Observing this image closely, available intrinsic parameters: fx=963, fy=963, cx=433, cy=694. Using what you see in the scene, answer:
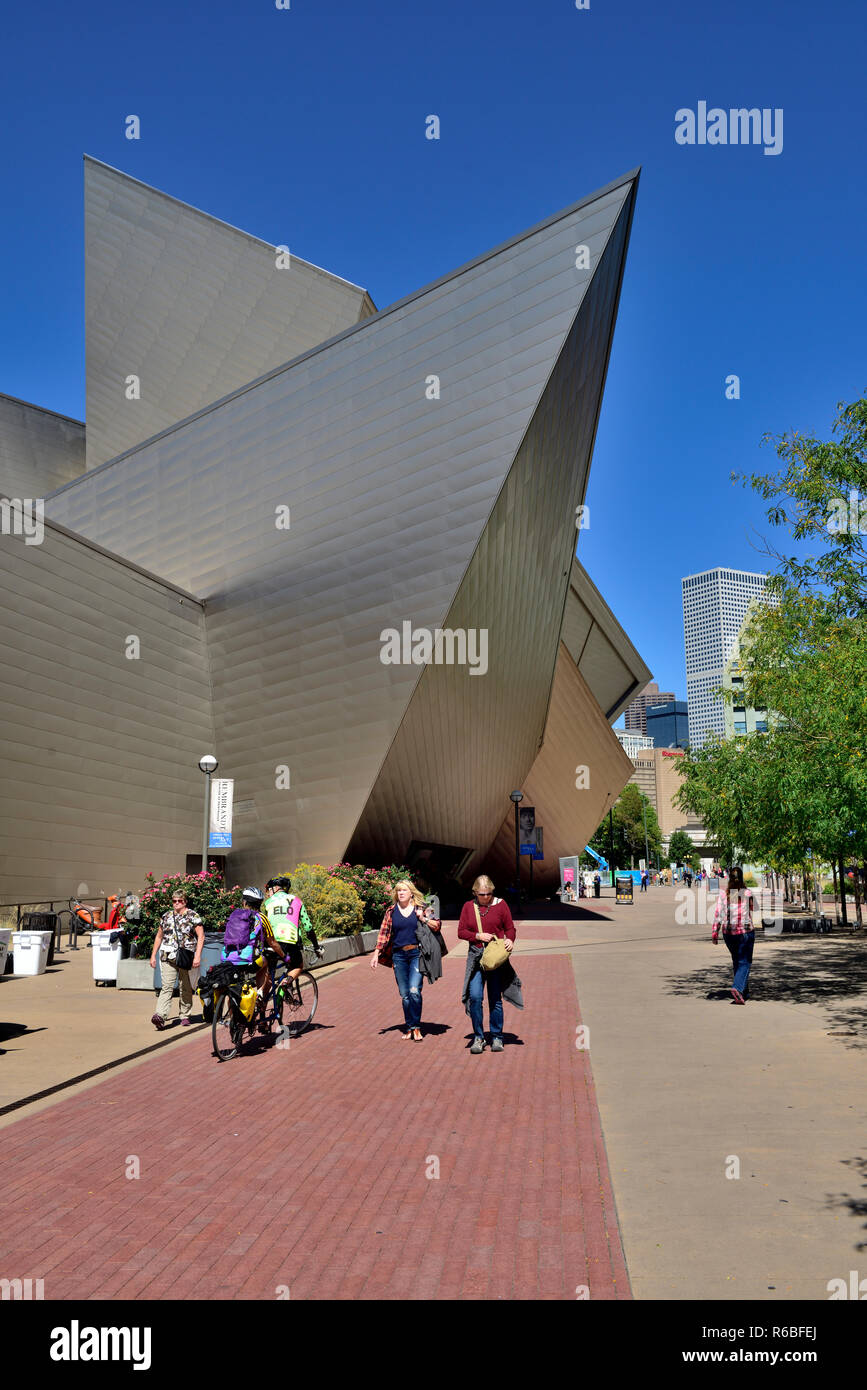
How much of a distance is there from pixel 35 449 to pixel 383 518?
24460 mm

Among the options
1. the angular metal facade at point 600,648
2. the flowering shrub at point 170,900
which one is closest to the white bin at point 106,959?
the flowering shrub at point 170,900

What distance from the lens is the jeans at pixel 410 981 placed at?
9.88 m

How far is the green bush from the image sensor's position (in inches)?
715

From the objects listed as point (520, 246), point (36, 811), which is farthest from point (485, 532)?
point (36, 811)

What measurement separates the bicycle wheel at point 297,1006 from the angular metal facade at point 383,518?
9823mm

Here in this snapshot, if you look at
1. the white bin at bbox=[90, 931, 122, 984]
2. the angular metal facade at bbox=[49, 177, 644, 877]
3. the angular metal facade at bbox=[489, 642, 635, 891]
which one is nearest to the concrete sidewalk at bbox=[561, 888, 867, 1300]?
the white bin at bbox=[90, 931, 122, 984]

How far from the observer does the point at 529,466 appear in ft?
68.3

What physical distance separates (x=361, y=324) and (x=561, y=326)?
527 cm

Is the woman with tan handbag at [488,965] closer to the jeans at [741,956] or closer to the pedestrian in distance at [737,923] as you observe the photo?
the pedestrian in distance at [737,923]

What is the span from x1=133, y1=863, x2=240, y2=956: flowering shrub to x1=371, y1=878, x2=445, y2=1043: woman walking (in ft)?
15.7

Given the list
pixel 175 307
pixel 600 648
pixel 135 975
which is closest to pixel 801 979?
pixel 135 975

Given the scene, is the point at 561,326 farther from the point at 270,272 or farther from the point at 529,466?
the point at 270,272

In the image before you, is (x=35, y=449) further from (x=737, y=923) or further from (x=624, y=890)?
(x=737, y=923)

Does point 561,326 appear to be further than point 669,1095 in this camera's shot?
Yes
